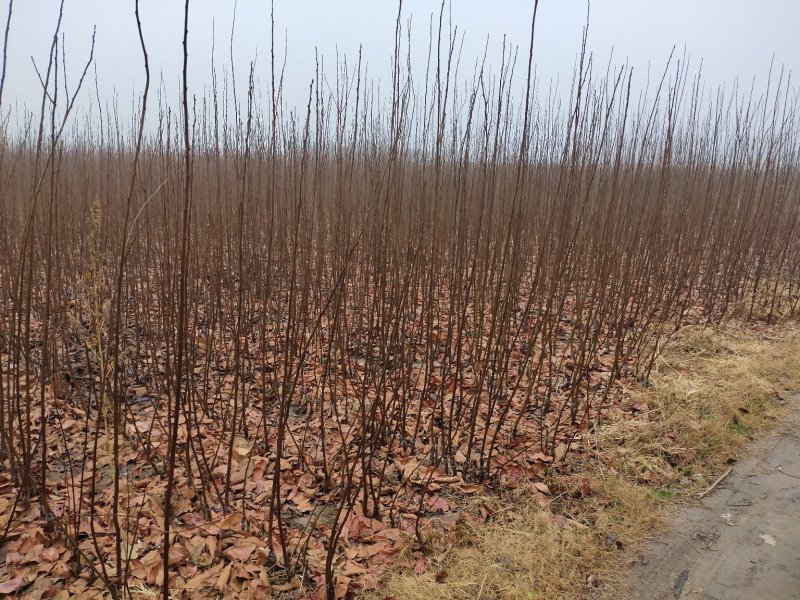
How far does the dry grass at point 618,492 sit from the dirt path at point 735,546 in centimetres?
6

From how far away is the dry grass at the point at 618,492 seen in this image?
1.25m

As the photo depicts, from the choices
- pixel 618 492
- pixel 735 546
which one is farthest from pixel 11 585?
pixel 735 546

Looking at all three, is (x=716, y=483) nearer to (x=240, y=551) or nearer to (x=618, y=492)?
(x=618, y=492)

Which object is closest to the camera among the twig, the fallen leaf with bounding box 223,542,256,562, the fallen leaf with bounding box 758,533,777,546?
the fallen leaf with bounding box 223,542,256,562

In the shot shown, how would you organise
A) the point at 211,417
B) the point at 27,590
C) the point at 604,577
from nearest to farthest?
the point at 27,590
the point at 604,577
the point at 211,417

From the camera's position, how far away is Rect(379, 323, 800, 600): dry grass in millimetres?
1248

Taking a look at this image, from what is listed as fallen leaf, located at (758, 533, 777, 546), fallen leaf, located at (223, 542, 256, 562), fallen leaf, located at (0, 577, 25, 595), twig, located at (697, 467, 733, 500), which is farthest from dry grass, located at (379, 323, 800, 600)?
fallen leaf, located at (0, 577, 25, 595)

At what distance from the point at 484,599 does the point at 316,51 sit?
6.19 ft

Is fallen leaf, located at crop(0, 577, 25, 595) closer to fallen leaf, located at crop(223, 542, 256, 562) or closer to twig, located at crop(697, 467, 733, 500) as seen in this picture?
fallen leaf, located at crop(223, 542, 256, 562)

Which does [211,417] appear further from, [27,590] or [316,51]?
[316,51]

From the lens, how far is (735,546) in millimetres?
1378

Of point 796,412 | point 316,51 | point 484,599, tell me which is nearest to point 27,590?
point 484,599

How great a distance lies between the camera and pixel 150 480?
1.58 meters

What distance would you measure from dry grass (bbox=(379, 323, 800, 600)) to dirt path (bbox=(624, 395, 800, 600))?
0.06 metres
